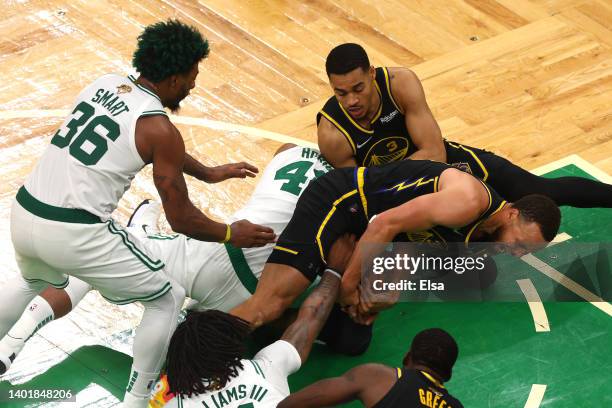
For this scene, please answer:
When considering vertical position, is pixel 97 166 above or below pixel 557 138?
above

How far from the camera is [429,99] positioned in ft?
28.8

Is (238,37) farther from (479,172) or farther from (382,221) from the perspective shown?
(382,221)

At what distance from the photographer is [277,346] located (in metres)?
5.90

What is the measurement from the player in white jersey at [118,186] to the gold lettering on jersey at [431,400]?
5.04 feet

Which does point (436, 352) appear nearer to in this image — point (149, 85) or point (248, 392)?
point (248, 392)

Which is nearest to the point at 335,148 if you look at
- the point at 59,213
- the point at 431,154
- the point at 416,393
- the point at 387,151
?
the point at 387,151

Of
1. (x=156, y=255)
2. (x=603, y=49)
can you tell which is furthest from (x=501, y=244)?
(x=603, y=49)

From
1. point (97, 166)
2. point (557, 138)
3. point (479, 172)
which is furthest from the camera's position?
point (557, 138)

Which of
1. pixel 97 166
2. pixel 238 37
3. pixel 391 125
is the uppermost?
pixel 97 166

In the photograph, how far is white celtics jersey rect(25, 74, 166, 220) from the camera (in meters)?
5.64

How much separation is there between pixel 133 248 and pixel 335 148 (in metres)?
1.82

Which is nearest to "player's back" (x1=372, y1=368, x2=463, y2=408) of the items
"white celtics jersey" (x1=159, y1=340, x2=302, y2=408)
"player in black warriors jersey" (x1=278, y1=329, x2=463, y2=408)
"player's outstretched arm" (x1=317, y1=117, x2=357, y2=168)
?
"player in black warriors jersey" (x1=278, y1=329, x2=463, y2=408)

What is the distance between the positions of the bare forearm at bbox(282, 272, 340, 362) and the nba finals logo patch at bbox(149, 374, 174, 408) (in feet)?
2.63

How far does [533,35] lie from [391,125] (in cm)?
268
